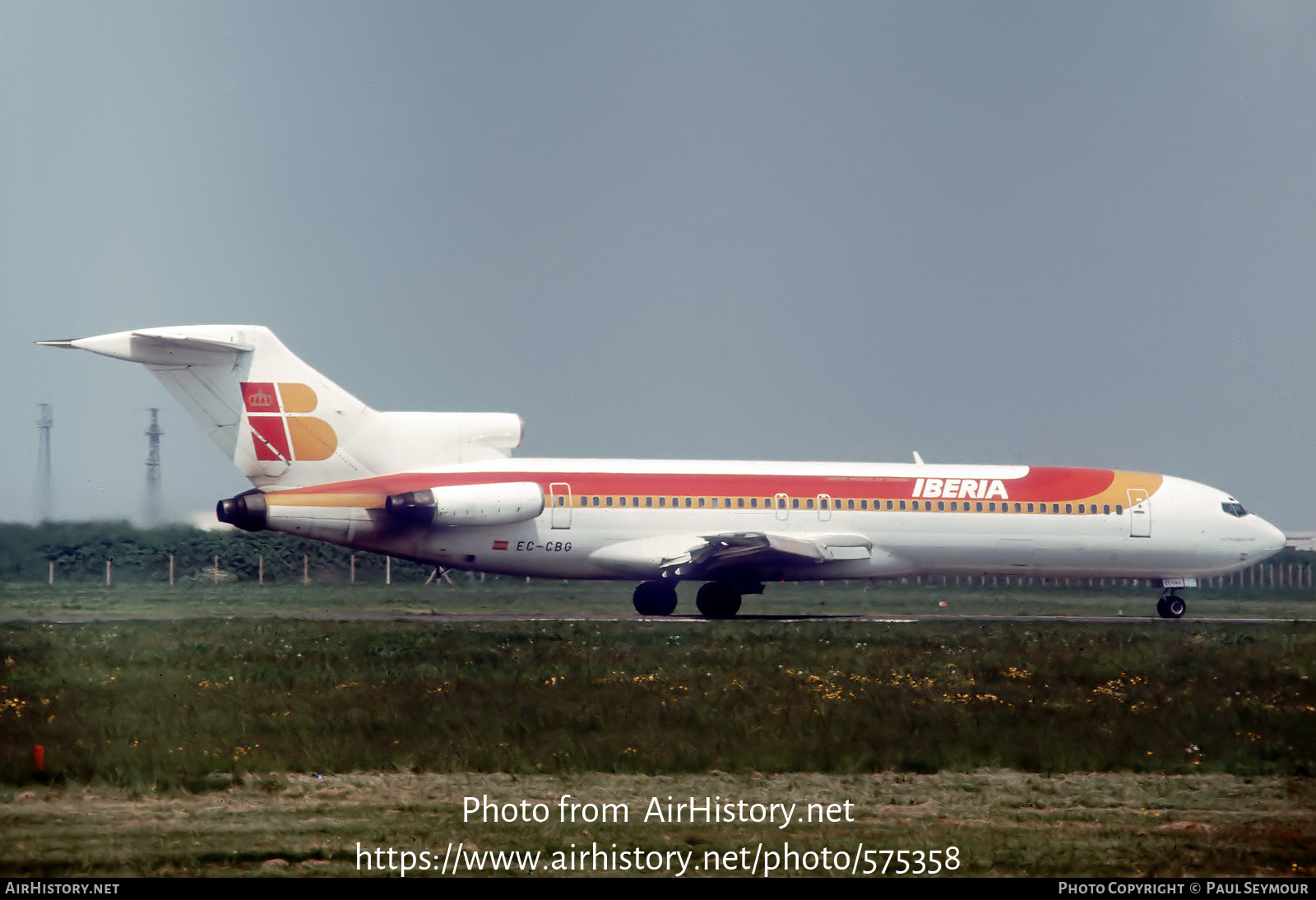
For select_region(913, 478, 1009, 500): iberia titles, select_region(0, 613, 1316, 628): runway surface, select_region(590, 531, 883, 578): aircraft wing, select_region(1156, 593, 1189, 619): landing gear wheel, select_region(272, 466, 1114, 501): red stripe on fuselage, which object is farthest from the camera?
select_region(1156, 593, 1189, 619): landing gear wheel

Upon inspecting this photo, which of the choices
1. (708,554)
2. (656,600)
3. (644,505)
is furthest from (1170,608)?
(644,505)

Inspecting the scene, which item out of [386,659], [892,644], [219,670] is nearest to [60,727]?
[219,670]

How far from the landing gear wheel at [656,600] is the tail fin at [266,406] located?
592cm

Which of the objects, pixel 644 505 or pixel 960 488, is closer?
pixel 644 505

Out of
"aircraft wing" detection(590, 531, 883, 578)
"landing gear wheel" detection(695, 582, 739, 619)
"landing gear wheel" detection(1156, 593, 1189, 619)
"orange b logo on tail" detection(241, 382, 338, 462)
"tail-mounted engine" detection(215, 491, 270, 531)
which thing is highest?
"orange b logo on tail" detection(241, 382, 338, 462)

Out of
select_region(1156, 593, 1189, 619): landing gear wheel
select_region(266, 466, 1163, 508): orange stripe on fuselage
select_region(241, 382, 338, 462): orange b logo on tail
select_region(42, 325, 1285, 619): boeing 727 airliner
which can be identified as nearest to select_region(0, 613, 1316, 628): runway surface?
select_region(1156, 593, 1189, 619): landing gear wheel

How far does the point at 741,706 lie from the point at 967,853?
6.54 meters

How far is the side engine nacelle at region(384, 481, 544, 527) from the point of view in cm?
2759

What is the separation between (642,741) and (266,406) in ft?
54.6

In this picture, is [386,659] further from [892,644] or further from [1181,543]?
[1181,543]

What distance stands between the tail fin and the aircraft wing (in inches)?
192

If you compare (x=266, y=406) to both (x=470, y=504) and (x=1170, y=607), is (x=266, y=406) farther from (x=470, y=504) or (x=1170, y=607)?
(x=1170, y=607)

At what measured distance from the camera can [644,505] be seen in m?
29.8

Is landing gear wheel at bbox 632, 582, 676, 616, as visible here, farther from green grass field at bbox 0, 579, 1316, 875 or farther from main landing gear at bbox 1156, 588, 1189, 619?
main landing gear at bbox 1156, 588, 1189, 619
